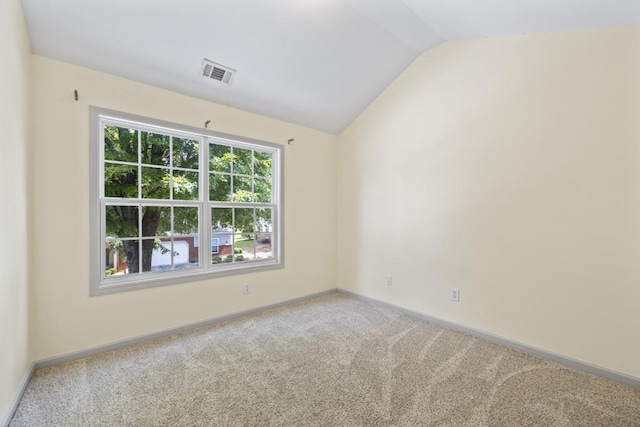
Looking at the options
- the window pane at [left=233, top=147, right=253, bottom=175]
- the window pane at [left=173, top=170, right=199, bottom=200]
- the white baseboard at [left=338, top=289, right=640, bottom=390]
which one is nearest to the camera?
the white baseboard at [left=338, top=289, right=640, bottom=390]

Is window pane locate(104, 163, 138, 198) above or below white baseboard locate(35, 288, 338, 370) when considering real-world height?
above

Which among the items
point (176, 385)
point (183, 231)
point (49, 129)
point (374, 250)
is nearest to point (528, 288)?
point (374, 250)

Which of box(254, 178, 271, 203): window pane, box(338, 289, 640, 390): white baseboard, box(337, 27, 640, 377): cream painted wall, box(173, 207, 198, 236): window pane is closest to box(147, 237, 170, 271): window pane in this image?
box(173, 207, 198, 236): window pane

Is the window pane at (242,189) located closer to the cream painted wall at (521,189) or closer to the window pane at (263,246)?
the window pane at (263,246)

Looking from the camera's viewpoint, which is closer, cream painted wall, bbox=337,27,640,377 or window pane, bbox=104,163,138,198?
cream painted wall, bbox=337,27,640,377

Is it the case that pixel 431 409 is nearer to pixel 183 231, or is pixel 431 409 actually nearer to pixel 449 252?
pixel 449 252

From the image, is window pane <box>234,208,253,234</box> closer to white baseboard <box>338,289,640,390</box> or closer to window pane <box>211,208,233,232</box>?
window pane <box>211,208,233,232</box>

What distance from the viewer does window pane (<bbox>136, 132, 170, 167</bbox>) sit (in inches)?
113

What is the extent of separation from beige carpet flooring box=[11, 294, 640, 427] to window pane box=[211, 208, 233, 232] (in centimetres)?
113

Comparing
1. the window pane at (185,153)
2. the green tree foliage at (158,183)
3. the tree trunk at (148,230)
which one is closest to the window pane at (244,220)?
the green tree foliage at (158,183)

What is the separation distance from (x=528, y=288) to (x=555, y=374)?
658 mm

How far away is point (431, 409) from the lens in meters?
1.81

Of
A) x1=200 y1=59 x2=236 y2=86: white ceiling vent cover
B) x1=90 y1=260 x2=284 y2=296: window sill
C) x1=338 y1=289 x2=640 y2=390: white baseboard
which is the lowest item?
x1=338 y1=289 x2=640 y2=390: white baseboard

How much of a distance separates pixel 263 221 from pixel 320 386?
2180 millimetres
